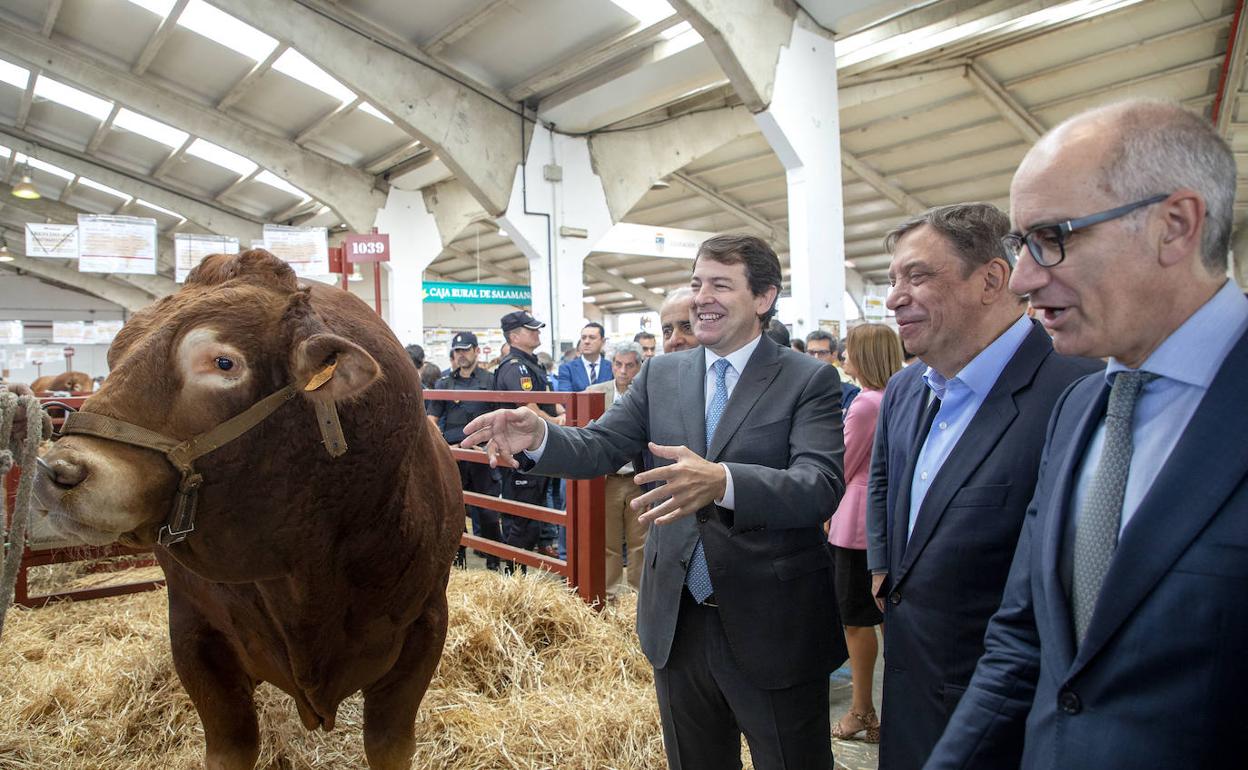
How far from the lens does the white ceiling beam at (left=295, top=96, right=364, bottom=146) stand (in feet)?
38.7

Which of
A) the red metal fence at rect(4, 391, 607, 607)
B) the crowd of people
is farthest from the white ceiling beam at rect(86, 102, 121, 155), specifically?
the crowd of people

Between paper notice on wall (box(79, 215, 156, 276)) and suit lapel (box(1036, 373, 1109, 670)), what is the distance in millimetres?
14128

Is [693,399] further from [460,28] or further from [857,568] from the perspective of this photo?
[460,28]

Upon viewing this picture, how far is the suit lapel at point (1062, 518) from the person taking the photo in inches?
44.4

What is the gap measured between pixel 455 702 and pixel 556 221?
29.1ft

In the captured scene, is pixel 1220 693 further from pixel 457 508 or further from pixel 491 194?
pixel 491 194

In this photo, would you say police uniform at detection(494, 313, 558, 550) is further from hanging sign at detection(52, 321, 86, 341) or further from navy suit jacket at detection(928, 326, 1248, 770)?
hanging sign at detection(52, 321, 86, 341)

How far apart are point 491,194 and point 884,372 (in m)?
8.28

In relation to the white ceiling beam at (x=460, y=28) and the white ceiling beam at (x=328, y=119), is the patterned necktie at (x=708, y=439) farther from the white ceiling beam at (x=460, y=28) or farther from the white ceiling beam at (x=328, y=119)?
the white ceiling beam at (x=328, y=119)

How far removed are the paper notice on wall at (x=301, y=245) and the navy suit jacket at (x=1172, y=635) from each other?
→ 12.9 meters

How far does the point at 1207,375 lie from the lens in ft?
3.43

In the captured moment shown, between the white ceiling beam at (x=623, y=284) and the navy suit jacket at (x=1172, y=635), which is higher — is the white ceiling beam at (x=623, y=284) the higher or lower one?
the higher one

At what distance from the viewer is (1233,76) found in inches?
363

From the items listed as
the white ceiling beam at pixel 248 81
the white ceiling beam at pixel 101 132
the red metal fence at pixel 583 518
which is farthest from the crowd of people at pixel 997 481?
the white ceiling beam at pixel 101 132
